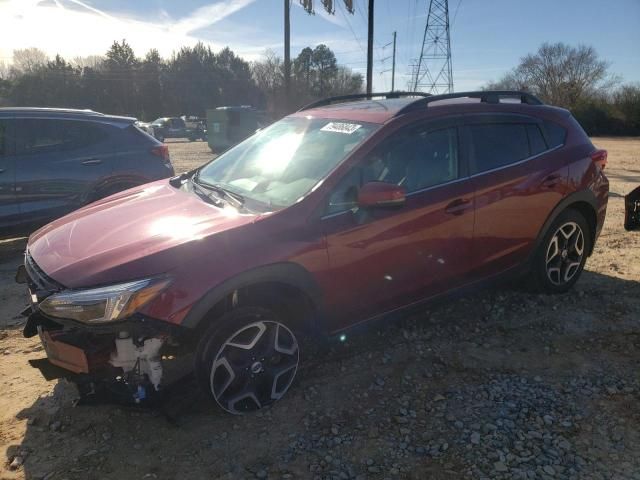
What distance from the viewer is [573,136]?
4.28 m

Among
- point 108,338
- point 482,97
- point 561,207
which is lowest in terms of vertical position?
point 108,338

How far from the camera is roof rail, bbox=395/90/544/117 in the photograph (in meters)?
3.44

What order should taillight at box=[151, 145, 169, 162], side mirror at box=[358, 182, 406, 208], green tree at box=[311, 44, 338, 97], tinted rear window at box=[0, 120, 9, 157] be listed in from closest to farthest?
side mirror at box=[358, 182, 406, 208]
tinted rear window at box=[0, 120, 9, 157]
taillight at box=[151, 145, 169, 162]
green tree at box=[311, 44, 338, 97]

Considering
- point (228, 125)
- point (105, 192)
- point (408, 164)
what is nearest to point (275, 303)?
point (408, 164)

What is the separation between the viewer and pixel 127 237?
273 centimetres

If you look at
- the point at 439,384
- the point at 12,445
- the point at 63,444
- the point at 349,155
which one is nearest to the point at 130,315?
the point at 63,444

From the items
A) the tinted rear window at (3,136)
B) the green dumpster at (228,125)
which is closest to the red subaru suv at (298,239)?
the tinted rear window at (3,136)

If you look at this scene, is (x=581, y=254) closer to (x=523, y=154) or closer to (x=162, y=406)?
(x=523, y=154)

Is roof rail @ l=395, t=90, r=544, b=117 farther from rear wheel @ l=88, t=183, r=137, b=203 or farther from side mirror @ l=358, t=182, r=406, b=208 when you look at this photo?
rear wheel @ l=88, t=183, r=137, b=203

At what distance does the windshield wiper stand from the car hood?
0.12 metres

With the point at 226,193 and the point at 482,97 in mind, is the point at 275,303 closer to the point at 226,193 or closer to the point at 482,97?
the point at 226,193

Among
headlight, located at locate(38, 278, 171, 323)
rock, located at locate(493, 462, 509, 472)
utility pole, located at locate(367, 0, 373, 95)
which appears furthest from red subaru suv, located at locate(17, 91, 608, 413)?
utility pole, located at locate(367, 0, 373, 95)

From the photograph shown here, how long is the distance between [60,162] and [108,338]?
4258 mm

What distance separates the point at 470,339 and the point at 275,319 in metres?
1.74
